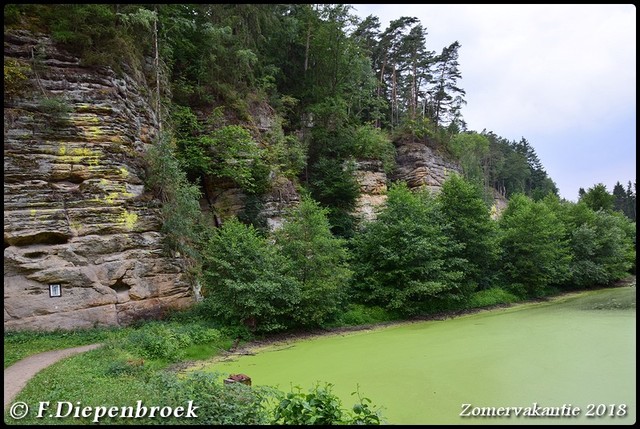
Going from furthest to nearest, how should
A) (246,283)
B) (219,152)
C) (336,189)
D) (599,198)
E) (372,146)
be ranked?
(599,198) → (372,146) → (336,189) → (219,152) → (246,283)

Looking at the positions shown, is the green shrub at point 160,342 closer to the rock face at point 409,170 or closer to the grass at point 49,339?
the grass at point 49,339

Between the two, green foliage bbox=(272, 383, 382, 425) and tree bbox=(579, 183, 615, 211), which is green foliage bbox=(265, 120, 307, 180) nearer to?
green foliage bbox=(272, 383, 382, 425)

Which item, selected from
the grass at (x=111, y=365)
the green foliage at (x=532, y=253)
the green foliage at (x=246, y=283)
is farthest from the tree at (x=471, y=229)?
the grass at (x=111, y=365)

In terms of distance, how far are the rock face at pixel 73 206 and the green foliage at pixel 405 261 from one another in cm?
836

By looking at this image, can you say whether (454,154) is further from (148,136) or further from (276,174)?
(148,136)

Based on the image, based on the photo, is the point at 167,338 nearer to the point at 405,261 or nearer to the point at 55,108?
the point at 55,108

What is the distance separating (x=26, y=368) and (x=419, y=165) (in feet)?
84.1

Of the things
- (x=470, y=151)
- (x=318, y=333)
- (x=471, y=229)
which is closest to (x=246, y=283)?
(x=318, y=333)

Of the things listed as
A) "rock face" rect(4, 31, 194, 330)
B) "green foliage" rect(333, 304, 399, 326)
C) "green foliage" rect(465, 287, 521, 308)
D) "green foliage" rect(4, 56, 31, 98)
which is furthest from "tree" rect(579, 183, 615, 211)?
"green foliage" rect(4, 56, 31, 98)

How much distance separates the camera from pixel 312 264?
14.8 m

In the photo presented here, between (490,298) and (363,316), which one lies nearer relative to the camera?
(363,316)

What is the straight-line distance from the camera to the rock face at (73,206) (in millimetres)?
11133

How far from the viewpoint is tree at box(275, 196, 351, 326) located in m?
14.3

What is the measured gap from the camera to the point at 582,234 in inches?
1006
